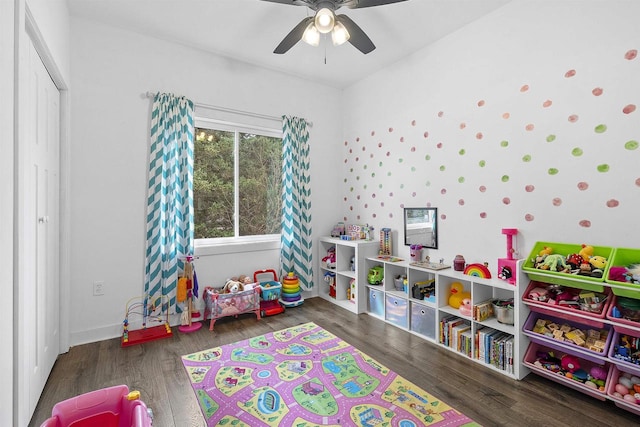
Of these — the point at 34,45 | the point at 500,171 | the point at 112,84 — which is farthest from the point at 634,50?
the point at 112,84

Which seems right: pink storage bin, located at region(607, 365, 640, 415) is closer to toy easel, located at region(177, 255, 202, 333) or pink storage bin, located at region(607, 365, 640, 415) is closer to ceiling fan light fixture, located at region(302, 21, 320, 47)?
ceiling fan light fixture, located at region(302, 21, 320, 47)

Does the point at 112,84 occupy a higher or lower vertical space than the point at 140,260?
higher

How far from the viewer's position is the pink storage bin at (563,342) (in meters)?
1.88

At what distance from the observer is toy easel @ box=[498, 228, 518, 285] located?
236 cm

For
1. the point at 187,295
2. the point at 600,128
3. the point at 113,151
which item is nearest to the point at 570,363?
the point at 600,128

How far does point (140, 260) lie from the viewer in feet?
9.83

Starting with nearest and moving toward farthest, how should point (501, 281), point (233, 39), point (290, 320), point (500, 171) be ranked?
point (501, 281) < point (500, 171) < point (233, 39) < point (290, 320)

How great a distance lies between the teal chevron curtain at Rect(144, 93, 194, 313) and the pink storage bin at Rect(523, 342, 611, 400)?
9.90 feet

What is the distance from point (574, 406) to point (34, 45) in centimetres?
389

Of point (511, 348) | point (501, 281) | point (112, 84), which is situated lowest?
point (511, 348)

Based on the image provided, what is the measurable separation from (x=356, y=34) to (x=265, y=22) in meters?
0.96

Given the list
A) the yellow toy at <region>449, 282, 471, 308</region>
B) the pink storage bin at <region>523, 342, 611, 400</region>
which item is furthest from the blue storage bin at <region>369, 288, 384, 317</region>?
the pink storage bin at <region>523, 342, 611, 400</region>

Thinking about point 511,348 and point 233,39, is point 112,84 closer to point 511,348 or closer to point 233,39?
point 233,39

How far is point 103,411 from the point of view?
4.61 feet
